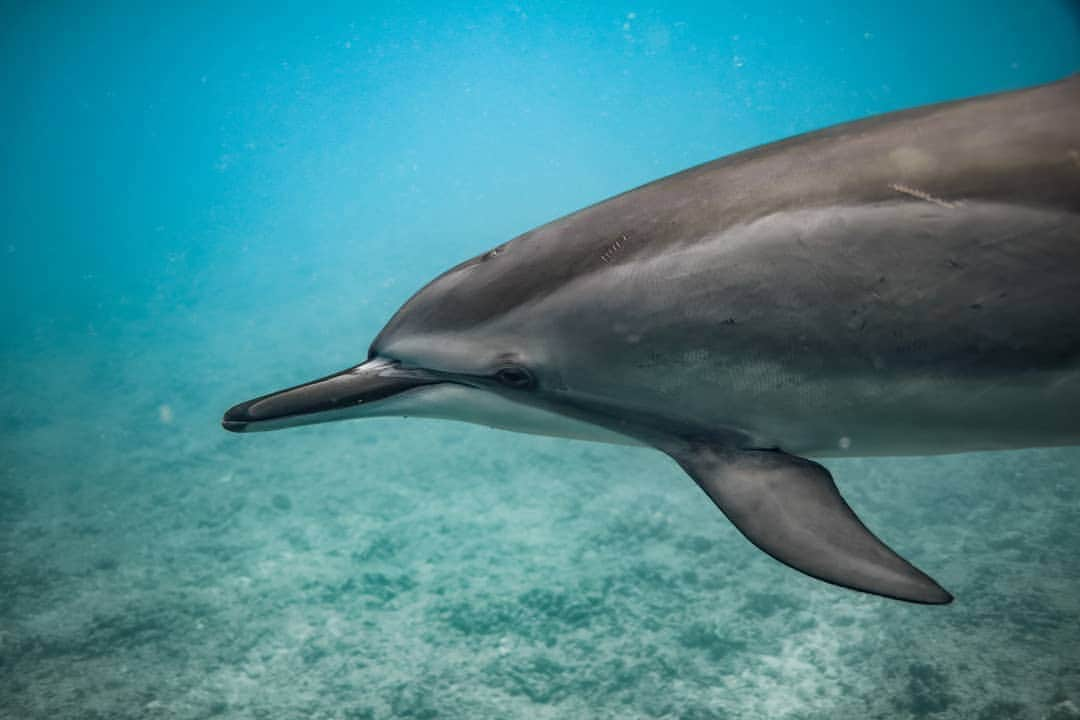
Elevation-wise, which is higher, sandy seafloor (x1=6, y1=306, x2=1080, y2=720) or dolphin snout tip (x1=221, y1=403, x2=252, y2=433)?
dolphin snout tip (x1=221, y1=403, x2=252, y2=433)

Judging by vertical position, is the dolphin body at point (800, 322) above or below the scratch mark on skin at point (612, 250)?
below

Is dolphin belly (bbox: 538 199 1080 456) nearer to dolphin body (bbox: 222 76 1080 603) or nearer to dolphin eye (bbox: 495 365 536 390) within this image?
dolphin body (bbox: 222 76 1080 603)

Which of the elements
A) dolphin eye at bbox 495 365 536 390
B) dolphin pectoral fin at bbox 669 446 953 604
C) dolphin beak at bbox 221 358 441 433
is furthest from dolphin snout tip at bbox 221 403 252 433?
dolphin pectoral fin at bbox 669 446 953 604

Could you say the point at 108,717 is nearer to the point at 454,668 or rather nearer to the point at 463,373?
the point at 454,668

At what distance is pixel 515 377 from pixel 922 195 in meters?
1.47

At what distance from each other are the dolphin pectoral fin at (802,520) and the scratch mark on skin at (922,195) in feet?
3.10

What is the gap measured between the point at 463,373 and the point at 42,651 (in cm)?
625

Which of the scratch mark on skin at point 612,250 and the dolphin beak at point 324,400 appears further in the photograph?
the dolphin beak at point 324,400

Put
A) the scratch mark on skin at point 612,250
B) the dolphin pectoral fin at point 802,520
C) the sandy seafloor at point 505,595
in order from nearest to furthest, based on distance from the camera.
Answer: the dolphin pectoral fin at point 802,520 < the scratch mark on skin at point 612,250 < the sandy seafloor at point 505,595

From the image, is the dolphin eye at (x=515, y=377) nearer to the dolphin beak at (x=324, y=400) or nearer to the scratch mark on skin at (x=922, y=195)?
the dolphin beak at (x=324, y=400)

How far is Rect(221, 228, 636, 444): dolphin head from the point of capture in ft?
8.86

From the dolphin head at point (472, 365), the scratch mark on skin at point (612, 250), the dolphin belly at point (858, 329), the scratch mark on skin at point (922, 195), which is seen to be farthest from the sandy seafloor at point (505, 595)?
the scratch mark on skin at point (922, 195)

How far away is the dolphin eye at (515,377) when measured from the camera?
272cm

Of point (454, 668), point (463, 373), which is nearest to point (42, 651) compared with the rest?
point (454, 668)
